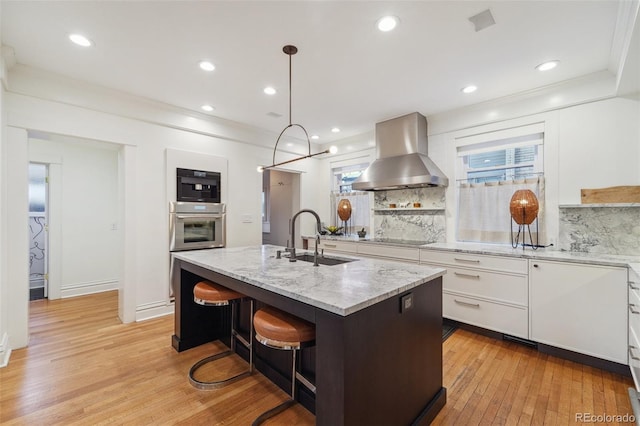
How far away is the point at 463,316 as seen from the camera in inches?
118

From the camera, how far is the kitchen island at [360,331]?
1.18 meters

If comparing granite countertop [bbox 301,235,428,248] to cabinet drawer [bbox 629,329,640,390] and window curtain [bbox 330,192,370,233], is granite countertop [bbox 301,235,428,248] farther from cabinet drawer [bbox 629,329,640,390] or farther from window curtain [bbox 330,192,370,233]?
cabinet drawer [bbox 629,329,640,390]

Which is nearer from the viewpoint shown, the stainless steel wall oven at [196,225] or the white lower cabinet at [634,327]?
the white lower cabinet at [634,327]

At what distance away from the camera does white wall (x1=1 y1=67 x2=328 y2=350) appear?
269cm

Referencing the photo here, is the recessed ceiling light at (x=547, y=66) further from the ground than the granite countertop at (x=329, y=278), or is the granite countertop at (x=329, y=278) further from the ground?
the recessed ceiling light at (x=547, y=66)

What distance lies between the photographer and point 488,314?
281 cm

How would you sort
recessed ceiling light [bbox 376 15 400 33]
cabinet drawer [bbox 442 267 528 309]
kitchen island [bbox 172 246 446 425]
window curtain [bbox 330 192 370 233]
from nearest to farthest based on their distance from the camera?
kitchen island [bbox 172 246 446 425] → recessed ceiling light [bbox 376 15 400 33] → cabinet drawer [bbox 442 267 528 309] → window curtain [bbox 330 192 370 233]

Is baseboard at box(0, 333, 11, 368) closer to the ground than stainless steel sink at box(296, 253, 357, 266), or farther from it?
closer to the ground

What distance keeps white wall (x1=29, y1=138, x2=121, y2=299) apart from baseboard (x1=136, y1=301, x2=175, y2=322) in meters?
1.58

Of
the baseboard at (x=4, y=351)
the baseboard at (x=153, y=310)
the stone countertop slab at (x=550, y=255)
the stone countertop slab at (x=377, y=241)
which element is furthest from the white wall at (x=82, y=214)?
the stone countertop slab at (x=550, y=255)

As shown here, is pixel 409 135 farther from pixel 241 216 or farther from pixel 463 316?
pixel 241 216

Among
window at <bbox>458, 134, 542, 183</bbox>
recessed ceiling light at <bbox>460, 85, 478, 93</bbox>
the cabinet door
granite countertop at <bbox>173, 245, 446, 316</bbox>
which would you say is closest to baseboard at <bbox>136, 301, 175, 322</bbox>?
granite countertop at <bbox>173, 245, 446, 316</bbox>

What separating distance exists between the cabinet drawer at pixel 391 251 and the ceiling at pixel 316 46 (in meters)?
1.85

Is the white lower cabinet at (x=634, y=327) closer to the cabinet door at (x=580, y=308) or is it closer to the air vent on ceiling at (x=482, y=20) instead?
the cabinet door at (x=580, y=308)
